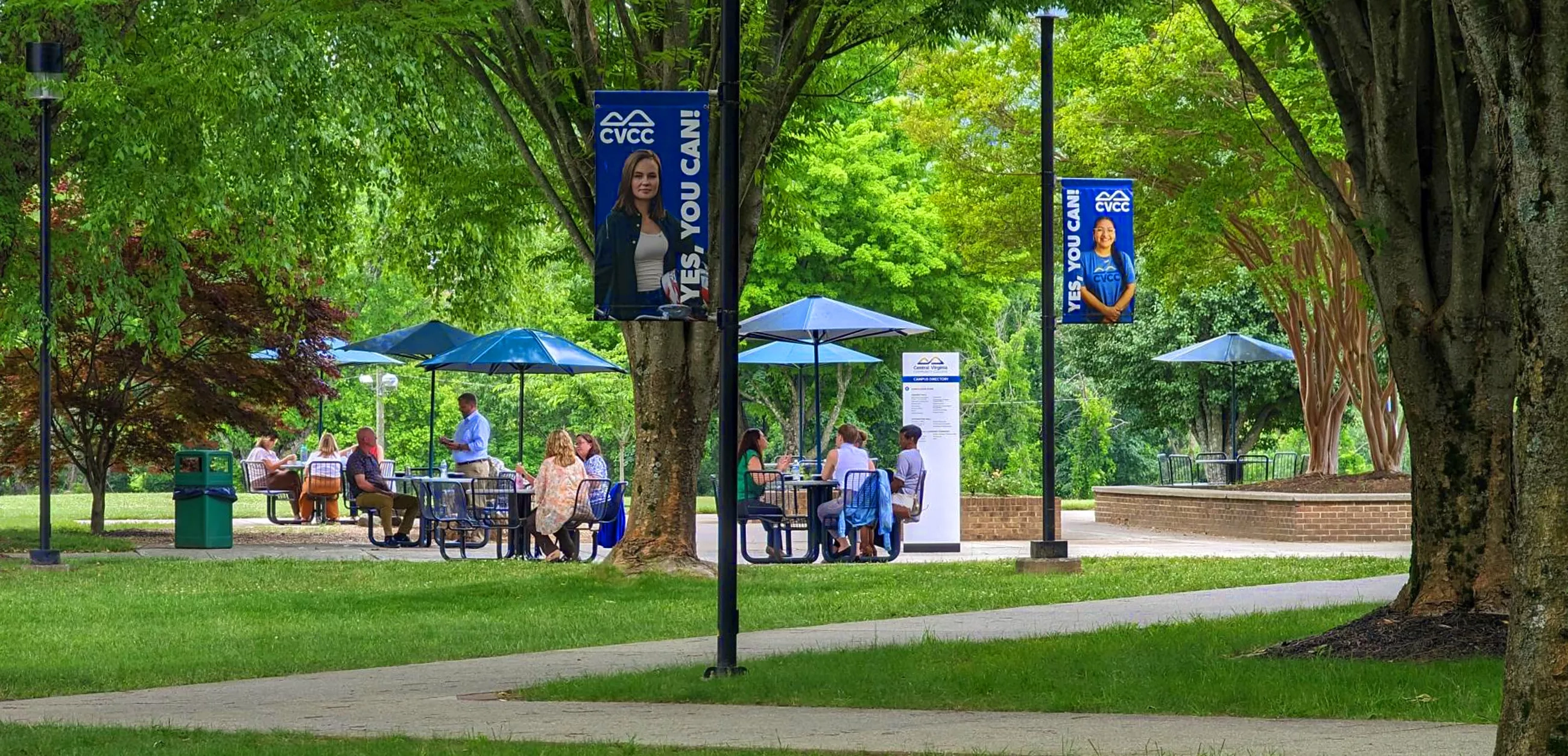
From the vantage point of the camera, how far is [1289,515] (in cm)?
2372

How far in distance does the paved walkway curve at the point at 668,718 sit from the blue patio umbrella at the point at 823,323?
32.9ft

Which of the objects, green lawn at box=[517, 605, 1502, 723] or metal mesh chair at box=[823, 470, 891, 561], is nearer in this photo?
green lawn at box=[517, 605, 1502, 723]

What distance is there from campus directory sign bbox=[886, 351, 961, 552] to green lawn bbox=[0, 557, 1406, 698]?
10.2 feet

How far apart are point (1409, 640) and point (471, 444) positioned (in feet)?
52.1

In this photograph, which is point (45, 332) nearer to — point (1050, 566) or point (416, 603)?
point (416, 603)

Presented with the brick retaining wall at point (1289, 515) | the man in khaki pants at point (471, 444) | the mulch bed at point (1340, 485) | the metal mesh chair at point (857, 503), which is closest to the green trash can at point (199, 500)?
the man in khaki pants at point (471, 444)

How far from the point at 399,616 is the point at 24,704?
490cm

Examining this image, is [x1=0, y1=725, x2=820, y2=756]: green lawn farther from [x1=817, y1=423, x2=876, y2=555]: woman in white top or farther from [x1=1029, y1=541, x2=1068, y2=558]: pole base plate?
[x1=817, y1=423, x2=876, y2=555]: woman in white top

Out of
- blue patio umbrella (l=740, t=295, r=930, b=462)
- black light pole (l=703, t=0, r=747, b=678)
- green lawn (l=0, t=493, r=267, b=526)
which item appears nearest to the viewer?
black light pole (l=703, t=0, r=747, b=678)

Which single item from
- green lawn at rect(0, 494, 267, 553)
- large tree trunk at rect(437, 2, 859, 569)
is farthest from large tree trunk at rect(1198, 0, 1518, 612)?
green lawn at rect(0, 494, 267, 553)

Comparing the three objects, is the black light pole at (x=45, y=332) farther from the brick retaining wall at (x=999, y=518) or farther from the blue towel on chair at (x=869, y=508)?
the brick retaining wall at (x=999, y=518)

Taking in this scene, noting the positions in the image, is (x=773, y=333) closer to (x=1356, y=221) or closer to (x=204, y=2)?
(x=204, y=2)

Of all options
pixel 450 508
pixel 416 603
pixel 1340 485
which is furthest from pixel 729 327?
pixel 1340 485

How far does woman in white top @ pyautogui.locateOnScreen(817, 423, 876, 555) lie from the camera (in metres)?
20.2
